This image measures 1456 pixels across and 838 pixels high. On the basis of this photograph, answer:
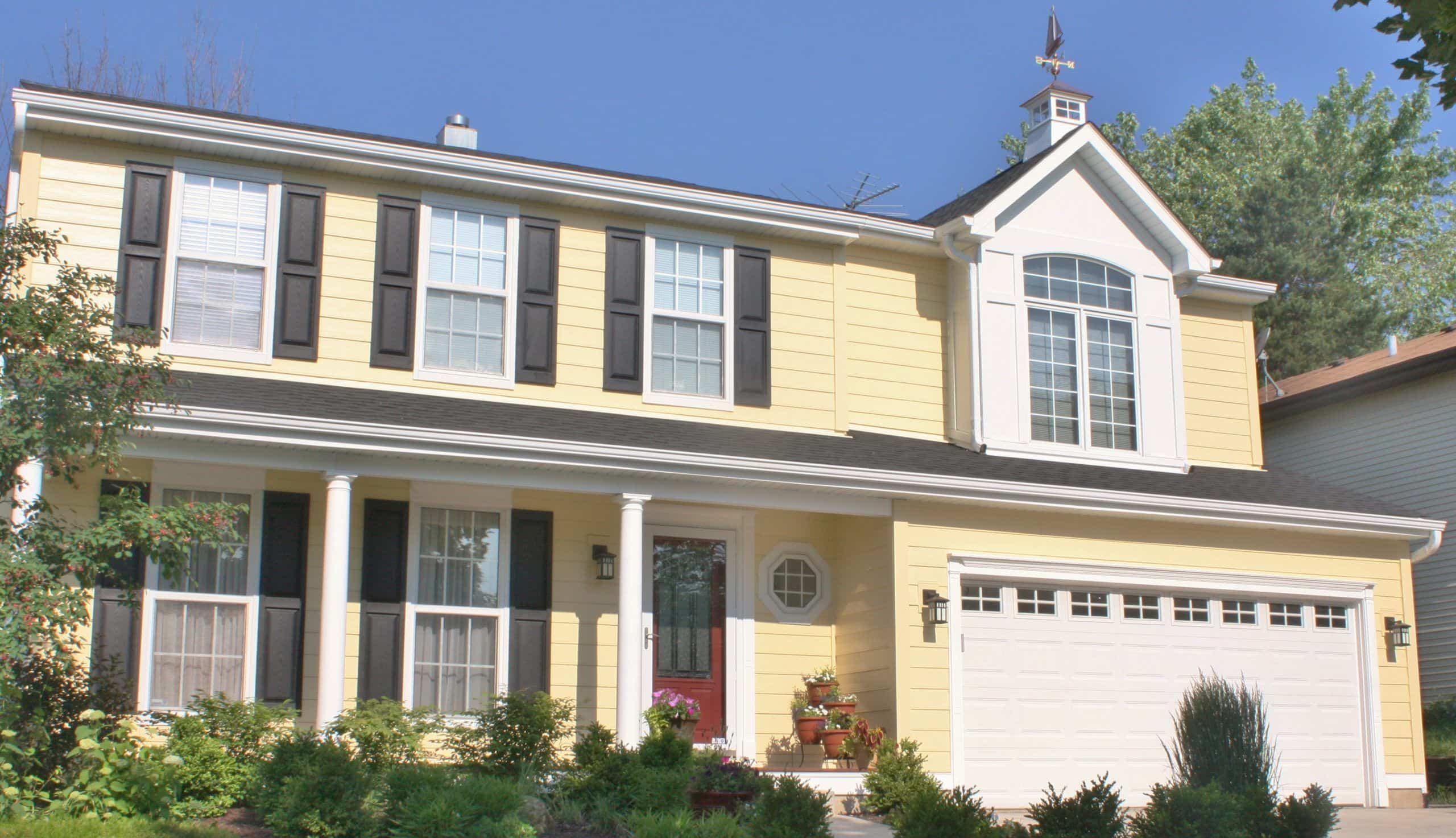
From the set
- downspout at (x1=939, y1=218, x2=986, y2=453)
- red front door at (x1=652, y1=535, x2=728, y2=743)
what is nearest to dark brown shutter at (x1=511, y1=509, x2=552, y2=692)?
red front door at (x1=652, y1=535, x2=728, y2=743)

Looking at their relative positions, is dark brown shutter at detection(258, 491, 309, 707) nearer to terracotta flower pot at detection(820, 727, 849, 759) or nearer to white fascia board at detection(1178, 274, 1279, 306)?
terracotta flower pot at detection(820, 727, 849, 759)

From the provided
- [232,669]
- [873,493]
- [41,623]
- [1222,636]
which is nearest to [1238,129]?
[1222,636]

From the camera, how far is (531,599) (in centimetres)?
1275

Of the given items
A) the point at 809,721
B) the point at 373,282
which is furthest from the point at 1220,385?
the point at 373,282

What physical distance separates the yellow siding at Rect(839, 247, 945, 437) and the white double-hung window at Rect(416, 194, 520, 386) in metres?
3.48

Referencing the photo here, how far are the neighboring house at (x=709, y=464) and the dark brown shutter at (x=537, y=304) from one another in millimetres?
35

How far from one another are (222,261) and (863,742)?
23.2ft

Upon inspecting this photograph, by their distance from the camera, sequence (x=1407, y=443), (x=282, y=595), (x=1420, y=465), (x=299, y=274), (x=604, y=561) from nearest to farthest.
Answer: (x=282, y=595) < (x=299, y=274) < (x=604, y=561) < (x=1420, y=465) < (x=1407, y=443)

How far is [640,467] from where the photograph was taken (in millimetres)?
12062

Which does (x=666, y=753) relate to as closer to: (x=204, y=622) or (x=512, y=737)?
(x=512, y=737)

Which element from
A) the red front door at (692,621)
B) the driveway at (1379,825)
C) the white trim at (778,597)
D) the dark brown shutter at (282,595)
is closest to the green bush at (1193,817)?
the driveway at (1379,825)

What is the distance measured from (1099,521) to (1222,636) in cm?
183

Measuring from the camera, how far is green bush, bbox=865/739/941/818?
12055mm

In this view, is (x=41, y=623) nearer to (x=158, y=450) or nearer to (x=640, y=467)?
(x=158, y=450)
